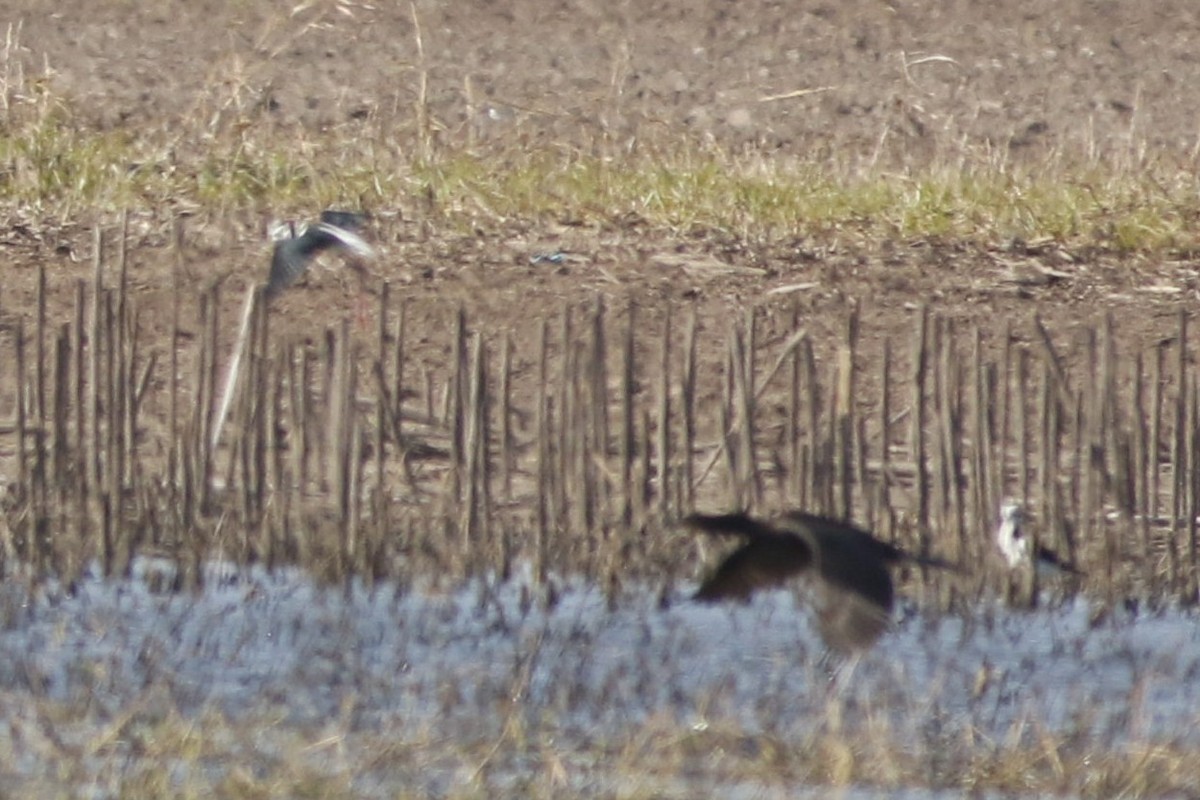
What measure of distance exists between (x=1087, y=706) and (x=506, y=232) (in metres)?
3.88

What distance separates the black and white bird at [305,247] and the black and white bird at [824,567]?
7.56ft

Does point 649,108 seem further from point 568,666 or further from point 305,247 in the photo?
point 568,666

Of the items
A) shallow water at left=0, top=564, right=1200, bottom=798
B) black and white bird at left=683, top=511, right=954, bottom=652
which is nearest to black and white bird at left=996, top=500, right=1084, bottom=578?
shallow water at left=0, top=564, right=1200, bottom=798

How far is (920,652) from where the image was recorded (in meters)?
5.74

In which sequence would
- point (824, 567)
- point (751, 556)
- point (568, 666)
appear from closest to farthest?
point (824, 567) → point (751, 556) → point (568, 666)

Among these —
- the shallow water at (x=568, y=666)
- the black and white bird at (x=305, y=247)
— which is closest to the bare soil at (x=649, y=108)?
the black and white bird at (x=305, y=247)

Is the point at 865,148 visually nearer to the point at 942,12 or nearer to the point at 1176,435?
the point at 942,12

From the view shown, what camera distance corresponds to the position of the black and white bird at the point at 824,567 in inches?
194

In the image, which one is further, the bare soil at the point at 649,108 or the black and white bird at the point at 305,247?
the bare soil at the point at 649,108

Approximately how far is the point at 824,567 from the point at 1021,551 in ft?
3.81

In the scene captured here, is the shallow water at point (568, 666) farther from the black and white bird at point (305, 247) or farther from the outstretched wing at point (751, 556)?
the black and white bird at point (305, 247)

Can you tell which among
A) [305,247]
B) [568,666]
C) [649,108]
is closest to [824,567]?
[568,666]

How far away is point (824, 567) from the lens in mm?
4957

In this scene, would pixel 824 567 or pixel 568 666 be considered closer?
pixel 824 567
